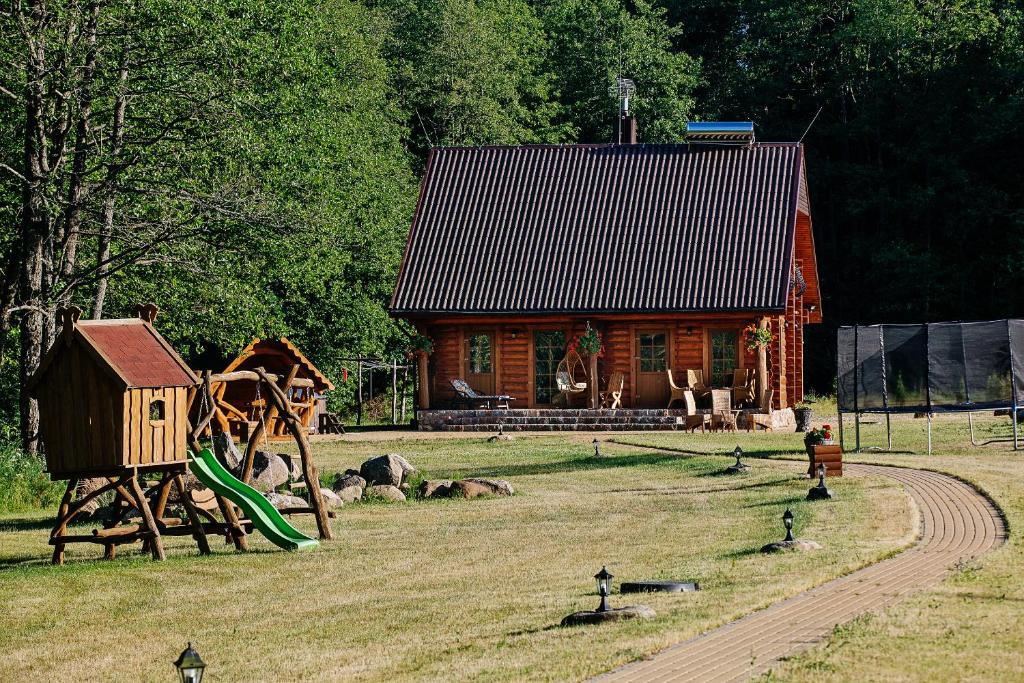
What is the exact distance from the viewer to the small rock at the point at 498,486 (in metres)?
23.9

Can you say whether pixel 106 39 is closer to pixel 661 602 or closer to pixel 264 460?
pixel 264 460

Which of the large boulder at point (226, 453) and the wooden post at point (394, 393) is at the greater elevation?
the wooden post at point (394, 393)

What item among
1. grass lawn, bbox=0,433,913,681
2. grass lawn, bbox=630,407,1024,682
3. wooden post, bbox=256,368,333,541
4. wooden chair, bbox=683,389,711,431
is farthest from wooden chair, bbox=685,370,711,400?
grass lawn, bbox=630,407,1024,682

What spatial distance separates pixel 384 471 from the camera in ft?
81.7

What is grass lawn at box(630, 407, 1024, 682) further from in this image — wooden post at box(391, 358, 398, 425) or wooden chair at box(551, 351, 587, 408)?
wooden post at box(391, 358, 398, 425)

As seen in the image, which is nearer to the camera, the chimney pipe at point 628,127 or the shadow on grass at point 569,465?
the shadow on grass at point 569,465

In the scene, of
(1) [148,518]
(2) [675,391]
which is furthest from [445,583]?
(2) [675,391]

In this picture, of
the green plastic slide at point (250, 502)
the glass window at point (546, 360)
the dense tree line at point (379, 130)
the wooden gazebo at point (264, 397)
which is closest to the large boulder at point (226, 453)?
the dense tree line at point (379, 130)

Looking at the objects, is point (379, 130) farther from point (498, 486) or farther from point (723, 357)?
point (498, 486)

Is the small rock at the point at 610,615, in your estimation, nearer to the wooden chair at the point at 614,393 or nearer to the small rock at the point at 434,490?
the small rock at the point at 434,490

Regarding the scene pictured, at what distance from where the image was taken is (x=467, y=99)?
2344 inches

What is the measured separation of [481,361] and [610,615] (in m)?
27.7

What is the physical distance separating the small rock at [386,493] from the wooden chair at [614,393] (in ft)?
48.3

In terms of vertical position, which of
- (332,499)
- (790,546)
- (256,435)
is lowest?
(790,546)
